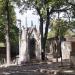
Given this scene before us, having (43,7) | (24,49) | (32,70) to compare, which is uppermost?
(43,7)

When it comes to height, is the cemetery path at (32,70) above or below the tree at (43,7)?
below

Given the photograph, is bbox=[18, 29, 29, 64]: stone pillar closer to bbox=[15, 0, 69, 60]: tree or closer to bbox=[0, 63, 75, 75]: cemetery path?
bbox=[15, 0, 69, 60]: tree

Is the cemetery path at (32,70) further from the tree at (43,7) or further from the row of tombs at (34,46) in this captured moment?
the tree at (43,7)

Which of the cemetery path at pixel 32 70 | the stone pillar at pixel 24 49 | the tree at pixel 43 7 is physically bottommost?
the cemetery path at pixel 32 70

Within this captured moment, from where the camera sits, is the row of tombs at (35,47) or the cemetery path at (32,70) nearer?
the cemetery path at (32,70)

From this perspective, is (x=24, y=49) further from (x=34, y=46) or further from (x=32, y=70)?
(x=32, y=70)

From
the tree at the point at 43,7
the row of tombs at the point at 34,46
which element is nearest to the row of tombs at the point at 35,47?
the row of tombs at the point at 34,46

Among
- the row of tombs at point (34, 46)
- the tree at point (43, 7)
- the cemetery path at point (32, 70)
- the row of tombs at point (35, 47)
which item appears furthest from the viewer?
the row of tombs at point (34, 46)

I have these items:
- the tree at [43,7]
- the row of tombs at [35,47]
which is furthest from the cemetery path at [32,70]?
the tree at [43,7]

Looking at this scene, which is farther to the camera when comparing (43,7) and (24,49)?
Answer: (24,49)

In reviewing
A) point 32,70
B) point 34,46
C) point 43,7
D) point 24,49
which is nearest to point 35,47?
point 34,46

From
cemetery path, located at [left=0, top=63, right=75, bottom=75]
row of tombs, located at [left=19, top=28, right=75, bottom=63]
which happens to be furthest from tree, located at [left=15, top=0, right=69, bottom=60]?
cemetery path, located at [left=0, top=63, right=75, bottom=75]

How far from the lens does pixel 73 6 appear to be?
39812 millimetres

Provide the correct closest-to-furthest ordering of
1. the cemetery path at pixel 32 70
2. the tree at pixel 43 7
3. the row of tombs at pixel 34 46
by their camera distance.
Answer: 1. the cemetery path at pixel 32 70
2. the tree at pixel 43 7
3. the row of tombs at pixel 34 46
